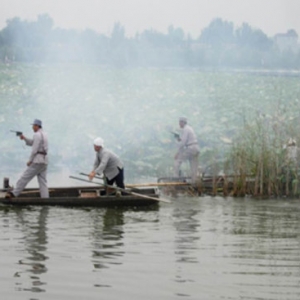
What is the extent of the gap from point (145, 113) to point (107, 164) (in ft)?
54.8

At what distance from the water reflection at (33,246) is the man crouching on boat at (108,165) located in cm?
123

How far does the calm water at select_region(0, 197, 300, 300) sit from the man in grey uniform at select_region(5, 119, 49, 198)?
24.7 inches

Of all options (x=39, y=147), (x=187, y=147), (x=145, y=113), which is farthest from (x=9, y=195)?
(x=145, y=113)

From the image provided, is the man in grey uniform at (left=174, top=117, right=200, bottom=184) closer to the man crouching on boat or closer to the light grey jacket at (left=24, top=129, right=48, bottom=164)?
the man crouching on boat

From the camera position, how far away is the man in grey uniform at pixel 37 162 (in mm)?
18656

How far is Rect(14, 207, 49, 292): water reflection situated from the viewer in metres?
11.3

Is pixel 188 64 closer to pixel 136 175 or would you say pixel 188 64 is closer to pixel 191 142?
pixel 136 175

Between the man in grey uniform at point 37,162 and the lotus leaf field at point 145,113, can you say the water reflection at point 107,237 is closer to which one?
the man in grey uniform at point 37,162

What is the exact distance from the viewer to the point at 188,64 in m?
48.3

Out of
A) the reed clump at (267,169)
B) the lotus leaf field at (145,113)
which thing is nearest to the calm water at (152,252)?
the reed clump at (267,169)

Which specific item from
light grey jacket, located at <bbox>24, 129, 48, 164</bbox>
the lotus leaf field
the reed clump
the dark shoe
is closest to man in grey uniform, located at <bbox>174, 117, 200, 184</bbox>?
the lotus leaf field

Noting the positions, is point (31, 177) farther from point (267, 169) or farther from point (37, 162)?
point (267, 169)

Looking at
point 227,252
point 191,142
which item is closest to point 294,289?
point 227,252

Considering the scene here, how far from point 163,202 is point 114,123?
14752mm
